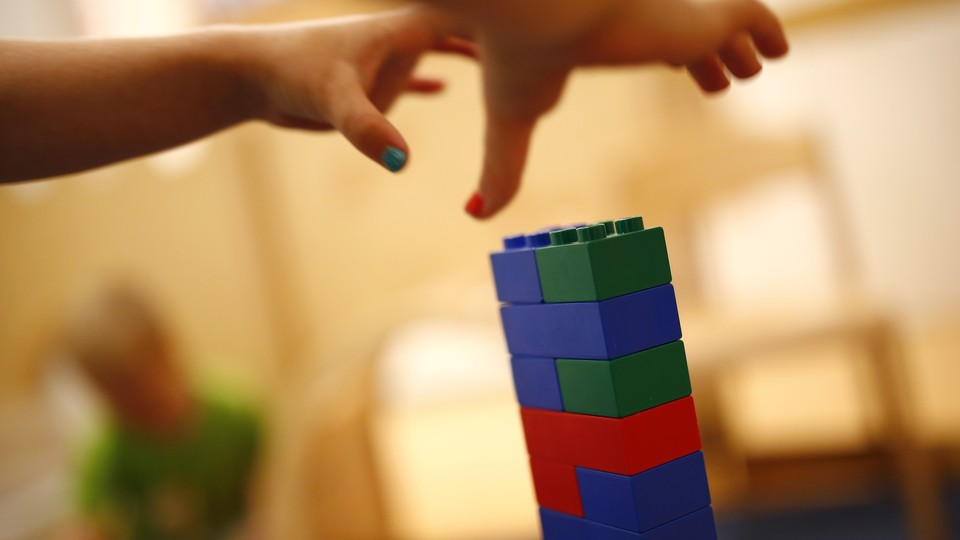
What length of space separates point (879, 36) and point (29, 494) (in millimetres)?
2360

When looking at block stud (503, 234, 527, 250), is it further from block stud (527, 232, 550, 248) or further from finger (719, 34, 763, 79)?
finger (719, 34, 763, 79)

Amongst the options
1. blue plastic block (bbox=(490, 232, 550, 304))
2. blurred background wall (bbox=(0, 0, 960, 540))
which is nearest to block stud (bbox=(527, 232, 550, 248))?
blue plastic block (bbox=(490, 232, 550, 304))

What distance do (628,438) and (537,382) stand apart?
0.22ft

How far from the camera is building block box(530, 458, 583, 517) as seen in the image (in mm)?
419

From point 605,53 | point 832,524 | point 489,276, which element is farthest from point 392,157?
point 489,276

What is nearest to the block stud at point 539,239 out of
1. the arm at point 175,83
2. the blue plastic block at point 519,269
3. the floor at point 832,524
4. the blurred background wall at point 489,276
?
the blue plastic block at point 519,269

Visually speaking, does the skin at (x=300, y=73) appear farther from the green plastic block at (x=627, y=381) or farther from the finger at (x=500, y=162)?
the green plastic block at (x=627, y=381)

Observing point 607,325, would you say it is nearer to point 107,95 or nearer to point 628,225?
point 628,225

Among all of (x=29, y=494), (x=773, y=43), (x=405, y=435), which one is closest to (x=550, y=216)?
(x=405, y=435)

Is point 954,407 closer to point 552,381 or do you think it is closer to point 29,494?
point 552,381

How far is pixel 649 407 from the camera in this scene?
1.29ft

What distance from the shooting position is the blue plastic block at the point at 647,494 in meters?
0.38

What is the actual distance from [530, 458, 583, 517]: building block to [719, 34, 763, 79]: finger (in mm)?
229

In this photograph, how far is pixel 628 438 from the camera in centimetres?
38
